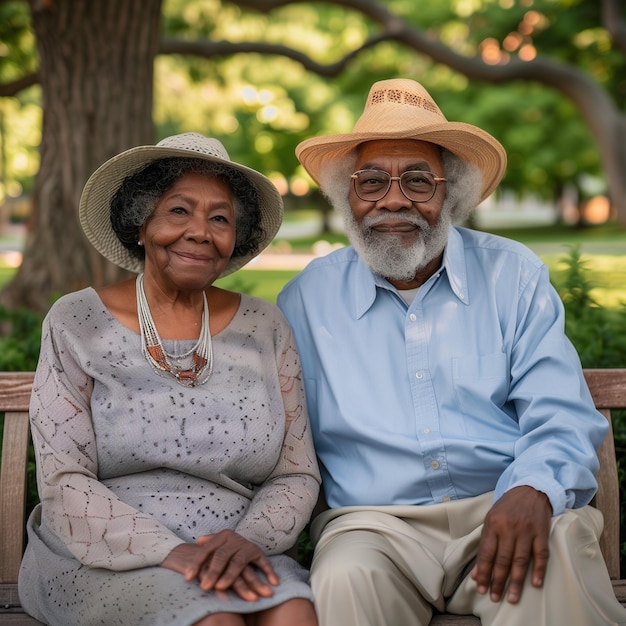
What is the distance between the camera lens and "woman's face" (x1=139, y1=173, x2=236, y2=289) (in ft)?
10.2

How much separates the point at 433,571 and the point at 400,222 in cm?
125

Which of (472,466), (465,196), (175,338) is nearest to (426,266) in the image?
(465,196)

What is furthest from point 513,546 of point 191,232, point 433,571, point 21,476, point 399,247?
point 21,476

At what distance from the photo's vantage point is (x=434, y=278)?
3496 millimetres

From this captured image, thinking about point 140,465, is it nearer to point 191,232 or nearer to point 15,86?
point 191,232

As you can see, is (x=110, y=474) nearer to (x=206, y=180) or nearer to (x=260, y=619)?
(x=260, y=619)

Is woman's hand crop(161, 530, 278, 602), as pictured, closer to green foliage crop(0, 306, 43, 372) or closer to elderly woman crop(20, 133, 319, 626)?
elderly woman crop(20, 133, 319, 626)

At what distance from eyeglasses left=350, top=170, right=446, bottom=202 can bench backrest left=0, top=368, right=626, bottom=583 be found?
90cm

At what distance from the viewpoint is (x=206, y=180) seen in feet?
10.3

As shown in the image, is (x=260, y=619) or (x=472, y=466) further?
(x=472, y=466)

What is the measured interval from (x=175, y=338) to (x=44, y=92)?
145 inches

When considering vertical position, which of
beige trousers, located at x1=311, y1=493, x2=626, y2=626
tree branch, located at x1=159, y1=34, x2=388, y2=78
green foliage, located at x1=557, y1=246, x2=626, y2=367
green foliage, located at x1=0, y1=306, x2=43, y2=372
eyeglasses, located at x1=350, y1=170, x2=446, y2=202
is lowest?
beige trousers, located at x1=311, y1=493, x2=626, y2=626

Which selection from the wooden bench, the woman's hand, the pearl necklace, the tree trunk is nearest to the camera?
the woman's hand

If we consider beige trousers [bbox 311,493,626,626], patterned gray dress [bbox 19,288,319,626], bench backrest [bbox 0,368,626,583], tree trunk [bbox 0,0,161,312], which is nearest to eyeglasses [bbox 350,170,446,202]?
patterned gray dress [bbox 19,288,319,626]
